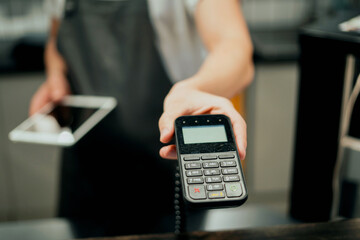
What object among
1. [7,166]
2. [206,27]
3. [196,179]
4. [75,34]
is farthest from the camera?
[7,166]

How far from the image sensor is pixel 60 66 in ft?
2.50

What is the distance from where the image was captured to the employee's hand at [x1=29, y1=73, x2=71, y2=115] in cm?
69

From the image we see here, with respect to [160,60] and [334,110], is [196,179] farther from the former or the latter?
[160,60]

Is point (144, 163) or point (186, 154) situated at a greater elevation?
point (186, 154)

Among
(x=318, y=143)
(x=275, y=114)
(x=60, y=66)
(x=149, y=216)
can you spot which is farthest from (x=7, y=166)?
(x=318, y=143)

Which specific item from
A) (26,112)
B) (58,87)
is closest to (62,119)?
(58,87)

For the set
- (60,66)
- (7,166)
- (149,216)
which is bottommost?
(7,166)

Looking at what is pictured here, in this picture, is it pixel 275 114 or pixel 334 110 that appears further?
pixel 275 114

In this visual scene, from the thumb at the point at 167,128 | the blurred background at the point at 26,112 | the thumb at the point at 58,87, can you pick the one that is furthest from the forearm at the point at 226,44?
the blurred background at the point at 26,112

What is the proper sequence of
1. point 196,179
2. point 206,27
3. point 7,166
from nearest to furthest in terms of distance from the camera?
point 196,179
point 206,27
point 7,166

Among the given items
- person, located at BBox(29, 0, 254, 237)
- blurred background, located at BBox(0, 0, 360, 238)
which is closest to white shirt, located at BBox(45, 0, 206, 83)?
person, located at BBox(29, 0, 254, 237)

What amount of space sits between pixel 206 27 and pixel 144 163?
206mm

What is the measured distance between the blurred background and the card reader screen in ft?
3.18

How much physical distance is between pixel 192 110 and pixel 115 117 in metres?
0.29
